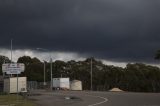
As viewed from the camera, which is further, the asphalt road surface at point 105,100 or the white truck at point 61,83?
the white truck at point 61,83

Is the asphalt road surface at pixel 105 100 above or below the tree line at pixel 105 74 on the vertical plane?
below

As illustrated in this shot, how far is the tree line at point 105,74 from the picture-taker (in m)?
123

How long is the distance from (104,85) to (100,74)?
8.30 metres

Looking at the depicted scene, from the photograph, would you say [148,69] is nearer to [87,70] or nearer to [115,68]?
[115,68]

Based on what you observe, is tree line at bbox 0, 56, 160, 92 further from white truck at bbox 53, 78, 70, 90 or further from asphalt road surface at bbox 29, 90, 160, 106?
asphalt road surface at bbox 29, 90, 160, 106

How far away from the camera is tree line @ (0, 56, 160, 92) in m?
123

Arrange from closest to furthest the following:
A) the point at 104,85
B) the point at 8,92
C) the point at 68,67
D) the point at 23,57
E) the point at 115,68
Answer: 1. the point at 8,92
2. the point at 104,85
3. the point at 115,68
4. the point at 68,67
5. the point at 23,57

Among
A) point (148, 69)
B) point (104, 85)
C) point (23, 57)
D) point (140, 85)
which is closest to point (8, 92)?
point (140, 85)

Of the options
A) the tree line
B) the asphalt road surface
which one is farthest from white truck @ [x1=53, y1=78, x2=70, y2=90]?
the asphalt road surface

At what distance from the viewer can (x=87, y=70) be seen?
152 metres

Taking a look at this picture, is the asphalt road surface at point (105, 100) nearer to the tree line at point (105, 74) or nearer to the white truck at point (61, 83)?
the white truck at point (61, 83)

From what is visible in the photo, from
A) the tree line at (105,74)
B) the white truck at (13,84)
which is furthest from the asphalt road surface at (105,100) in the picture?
the tree line at (105,74)

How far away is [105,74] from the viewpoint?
464 feet

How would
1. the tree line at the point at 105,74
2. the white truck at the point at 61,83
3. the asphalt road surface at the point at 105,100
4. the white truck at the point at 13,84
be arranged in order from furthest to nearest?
1. the tree line at the point at 105,74
2. the white truck at the point at 61,83
3. the white truck at the point at 13,84
4. the asphalt road surface at the point at 105,100
